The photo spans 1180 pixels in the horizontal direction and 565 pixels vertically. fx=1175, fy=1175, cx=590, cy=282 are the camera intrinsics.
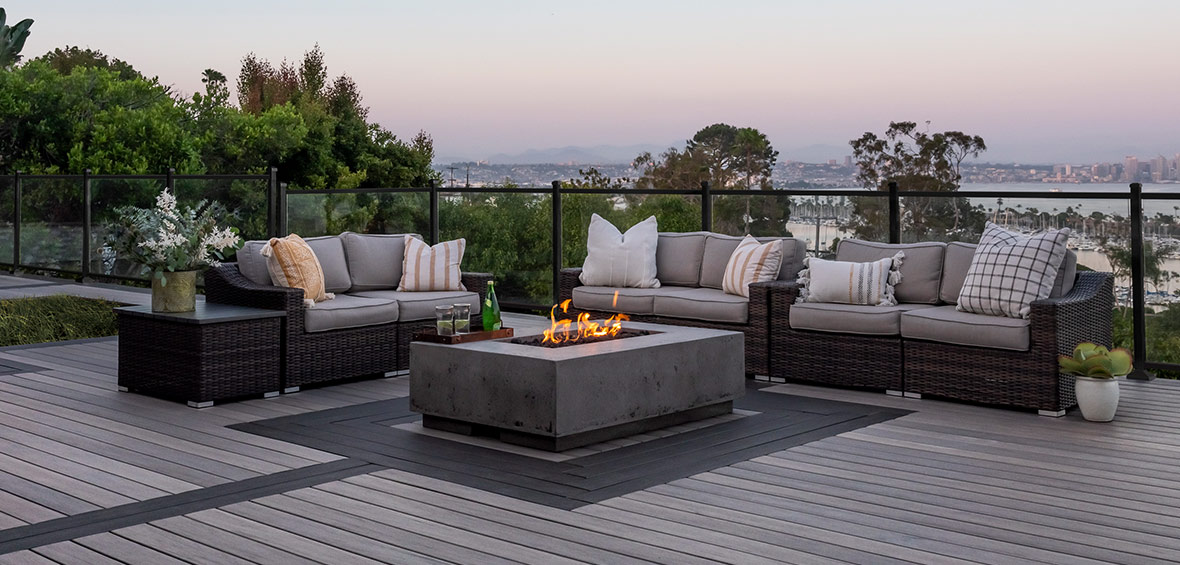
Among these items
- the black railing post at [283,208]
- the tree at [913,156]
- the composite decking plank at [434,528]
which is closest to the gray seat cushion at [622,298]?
the composite decking plank at [434,528]

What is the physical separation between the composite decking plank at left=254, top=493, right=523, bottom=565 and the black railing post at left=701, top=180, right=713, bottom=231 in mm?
5018

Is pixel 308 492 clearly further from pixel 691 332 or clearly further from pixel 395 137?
pixel 395 137

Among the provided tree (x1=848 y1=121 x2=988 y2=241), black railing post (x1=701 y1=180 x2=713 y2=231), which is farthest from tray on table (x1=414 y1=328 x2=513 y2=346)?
tree (x1=848 y1=121 x2=988 y2=241)

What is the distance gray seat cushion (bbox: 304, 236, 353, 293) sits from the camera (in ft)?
23.6

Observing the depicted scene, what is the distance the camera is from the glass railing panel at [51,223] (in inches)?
496

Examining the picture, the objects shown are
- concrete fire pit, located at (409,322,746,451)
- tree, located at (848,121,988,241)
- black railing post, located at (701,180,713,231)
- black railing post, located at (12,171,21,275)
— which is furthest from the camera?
tree, located at (848,121,988,241)

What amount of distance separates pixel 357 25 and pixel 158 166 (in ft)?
12.4

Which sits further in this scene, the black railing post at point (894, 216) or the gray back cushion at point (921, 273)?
the black railing post at point (894, 216)

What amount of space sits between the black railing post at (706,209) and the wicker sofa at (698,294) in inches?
29.8

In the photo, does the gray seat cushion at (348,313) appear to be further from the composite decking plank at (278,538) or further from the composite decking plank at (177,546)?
the composite decking plank at (177,546)

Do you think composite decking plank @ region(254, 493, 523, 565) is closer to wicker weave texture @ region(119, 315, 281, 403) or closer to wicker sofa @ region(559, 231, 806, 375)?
wicker weave texture @ region(119, 315, 281, 403)

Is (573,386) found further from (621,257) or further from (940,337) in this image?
(621,257)

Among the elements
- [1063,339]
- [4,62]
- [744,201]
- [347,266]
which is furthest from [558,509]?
[4,62]

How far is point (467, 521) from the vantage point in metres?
3.83
